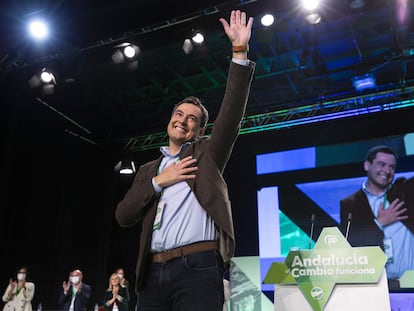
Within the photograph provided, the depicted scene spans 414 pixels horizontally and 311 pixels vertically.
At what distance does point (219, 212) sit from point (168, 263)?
0.21 metres

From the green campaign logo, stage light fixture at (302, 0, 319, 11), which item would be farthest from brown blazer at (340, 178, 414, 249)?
the green campaign logo

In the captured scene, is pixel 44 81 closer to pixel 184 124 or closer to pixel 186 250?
pixel 184 124

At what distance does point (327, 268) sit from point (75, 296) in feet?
17.3

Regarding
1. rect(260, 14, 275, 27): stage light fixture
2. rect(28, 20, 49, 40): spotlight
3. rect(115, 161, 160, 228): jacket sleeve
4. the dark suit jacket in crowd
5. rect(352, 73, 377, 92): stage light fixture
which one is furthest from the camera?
the dark suit jacket in crowd

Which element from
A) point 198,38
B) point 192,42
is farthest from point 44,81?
point 198,38

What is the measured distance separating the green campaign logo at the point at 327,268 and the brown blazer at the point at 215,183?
97cm

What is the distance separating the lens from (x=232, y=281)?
6465 millimetres

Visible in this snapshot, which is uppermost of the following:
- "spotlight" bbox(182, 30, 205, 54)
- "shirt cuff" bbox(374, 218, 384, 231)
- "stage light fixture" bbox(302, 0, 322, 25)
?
"stage light fixture" bbox(302, 0, 322, 25)

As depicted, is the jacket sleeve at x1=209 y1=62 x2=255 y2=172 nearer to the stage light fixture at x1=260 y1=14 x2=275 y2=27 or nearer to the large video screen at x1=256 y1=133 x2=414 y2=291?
the stage light fixture at x1=260 y1=14 x2=275 y2=27

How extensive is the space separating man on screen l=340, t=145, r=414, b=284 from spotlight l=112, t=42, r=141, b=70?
11.2ft

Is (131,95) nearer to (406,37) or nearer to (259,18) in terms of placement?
(259,18)

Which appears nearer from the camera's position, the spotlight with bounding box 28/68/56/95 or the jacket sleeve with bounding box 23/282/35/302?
the spotlight with bounding box 28/68/56/95

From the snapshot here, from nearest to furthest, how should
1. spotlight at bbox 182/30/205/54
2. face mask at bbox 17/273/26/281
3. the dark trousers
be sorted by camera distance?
the dark trousers
spotlight at bbox 182/30/205/54
face mask at bbox 17/273/26/281

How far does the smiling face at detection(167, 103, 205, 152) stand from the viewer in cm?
142
